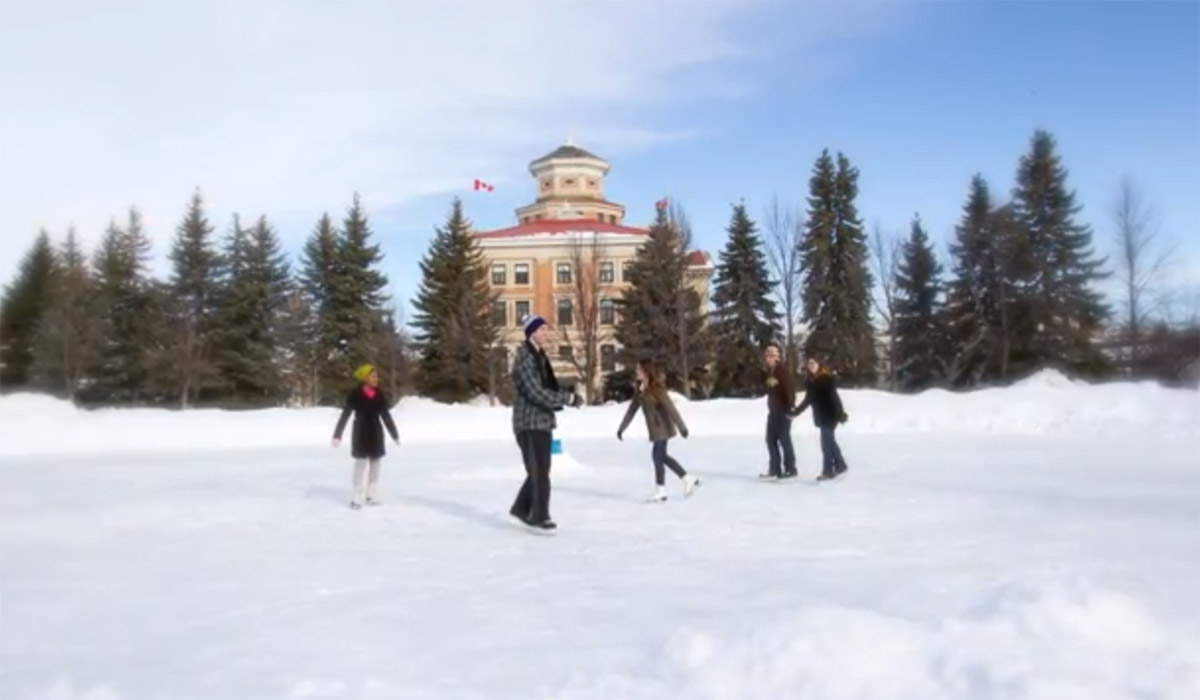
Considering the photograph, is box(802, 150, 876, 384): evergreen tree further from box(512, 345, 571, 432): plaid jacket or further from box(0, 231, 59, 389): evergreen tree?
box(512, 345, 571, 432): plaid jacket

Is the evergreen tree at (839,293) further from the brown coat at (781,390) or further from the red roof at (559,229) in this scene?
the brown coat at (781,390)

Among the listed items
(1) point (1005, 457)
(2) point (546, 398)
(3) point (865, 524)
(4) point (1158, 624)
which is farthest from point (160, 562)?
(1) point (1005, 457)

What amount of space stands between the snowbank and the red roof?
3446 centimetres

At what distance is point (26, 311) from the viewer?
46.8 metres

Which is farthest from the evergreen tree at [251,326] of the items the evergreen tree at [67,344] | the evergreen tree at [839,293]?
the evergreen tree at [839,293]

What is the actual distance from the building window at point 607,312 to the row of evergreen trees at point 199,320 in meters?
10.9

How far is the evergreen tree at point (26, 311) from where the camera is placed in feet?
145

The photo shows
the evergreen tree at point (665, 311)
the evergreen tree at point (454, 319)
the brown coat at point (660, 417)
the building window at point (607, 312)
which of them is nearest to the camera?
the brown coat at point (660, 417)

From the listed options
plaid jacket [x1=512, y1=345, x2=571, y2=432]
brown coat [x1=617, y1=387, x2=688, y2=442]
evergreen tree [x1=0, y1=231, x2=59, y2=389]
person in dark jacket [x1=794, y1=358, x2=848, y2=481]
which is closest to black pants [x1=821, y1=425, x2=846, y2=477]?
person in dark jacket [x1=794, y1=358, x2=848, y2=481]

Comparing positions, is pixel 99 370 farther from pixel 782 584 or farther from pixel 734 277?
pixel 782 584

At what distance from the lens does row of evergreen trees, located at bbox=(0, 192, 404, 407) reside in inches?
1751

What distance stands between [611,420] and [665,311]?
2029 centimetres

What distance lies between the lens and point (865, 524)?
30.2 feet

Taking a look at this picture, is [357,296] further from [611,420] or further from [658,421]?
[658,421]
